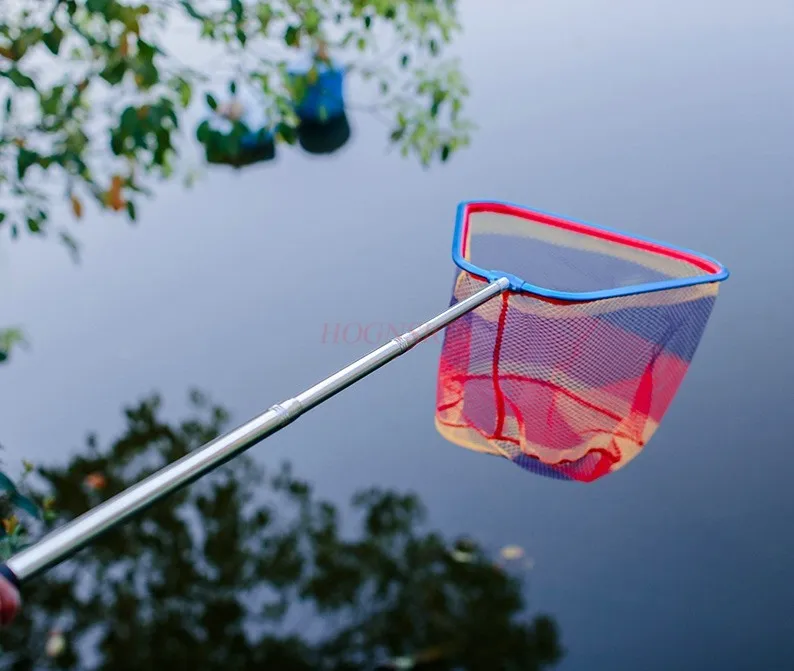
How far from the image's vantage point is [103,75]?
2.08 meters

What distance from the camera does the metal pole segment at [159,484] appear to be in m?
0.81

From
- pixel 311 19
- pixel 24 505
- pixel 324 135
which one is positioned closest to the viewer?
pixel 24 505

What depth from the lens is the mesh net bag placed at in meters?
1.65

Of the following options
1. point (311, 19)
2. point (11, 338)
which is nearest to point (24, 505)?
point (311, 19)

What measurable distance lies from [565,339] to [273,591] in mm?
1308

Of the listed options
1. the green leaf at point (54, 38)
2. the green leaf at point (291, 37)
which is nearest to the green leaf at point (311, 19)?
the green leaf at point (291, 37)

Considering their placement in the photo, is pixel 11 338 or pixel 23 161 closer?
pixel 23 161

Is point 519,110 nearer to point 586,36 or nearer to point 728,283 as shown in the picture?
point 586,36

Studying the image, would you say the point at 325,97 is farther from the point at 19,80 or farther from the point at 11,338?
the point at 19,80

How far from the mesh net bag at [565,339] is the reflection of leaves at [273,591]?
65 cm

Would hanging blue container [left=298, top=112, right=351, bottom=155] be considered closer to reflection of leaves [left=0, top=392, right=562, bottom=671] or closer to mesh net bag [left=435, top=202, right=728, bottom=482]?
reflection of leaves [left=0, top=392, right=562, bottom=671]

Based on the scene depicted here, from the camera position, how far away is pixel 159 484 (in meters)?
0.89

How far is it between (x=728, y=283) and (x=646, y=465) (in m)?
0.97

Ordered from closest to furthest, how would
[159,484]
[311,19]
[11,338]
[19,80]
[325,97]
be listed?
[159,484] → [19,80] → [311,19] → [11,338] → [325,97]
